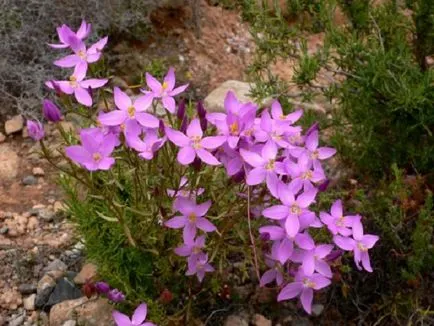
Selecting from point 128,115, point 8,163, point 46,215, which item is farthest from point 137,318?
point 8,163

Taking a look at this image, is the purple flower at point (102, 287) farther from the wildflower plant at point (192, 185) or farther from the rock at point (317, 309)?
the rock at point (317, 309)

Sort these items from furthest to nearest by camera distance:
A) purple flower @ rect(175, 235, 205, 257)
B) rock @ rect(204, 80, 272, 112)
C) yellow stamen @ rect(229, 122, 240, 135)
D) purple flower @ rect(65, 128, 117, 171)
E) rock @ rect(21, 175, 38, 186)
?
rock @ rect(204, 80, 272, 112) < rock @ rect(21, 175, 38, 186) < purple flower @ rect(175, 235, 205, 257) < yellow stamen @ rect(229, 122, 240, 135) < purple flower @ rect(65, 128, 117, 171)

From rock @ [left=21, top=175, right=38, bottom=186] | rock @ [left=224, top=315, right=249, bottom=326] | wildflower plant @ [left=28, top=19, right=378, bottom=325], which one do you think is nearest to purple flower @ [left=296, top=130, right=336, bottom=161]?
wildflower plant @ [left=28, top=19, right=378, bottom=325]

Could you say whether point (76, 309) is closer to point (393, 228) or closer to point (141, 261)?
point (141, 261)

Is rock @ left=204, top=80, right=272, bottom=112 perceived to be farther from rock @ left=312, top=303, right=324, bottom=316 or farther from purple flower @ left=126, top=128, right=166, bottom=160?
purple flower @ left=126, top=128, right=166, bottom=160

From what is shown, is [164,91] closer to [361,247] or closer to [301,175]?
[301,175]

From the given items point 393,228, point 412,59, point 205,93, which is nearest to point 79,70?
point 393,228

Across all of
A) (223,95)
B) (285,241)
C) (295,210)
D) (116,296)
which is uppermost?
(295,210)

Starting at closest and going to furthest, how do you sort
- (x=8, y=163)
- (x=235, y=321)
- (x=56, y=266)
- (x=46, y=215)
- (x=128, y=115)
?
(x=128, y=115)
(x=235, y=321)
(x=56, y=266)
(x=46, y=215)
(x=8, y=163)
